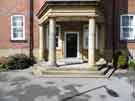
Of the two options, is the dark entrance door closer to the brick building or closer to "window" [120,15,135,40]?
the brick building

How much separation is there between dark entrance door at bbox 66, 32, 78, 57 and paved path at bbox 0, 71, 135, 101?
5.38 metres

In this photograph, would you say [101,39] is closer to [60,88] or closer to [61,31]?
[61,31]

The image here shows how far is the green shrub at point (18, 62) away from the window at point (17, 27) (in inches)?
68.4

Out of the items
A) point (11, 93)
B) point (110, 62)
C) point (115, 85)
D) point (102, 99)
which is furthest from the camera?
point (110, 62)

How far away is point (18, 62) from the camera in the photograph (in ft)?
70.1

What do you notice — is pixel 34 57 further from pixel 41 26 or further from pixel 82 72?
pixel 82 72

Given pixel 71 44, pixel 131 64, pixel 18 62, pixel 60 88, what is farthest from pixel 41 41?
pixel 60 88

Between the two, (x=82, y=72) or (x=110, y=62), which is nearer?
(x=82, y=72)

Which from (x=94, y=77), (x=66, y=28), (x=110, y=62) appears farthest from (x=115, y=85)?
(x=66, y=28)

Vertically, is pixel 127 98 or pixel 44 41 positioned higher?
pixel 44 41

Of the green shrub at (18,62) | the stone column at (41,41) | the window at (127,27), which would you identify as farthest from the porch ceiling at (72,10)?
the window at (127,27)

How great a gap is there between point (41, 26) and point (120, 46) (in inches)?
253

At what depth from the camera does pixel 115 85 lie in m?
15.2

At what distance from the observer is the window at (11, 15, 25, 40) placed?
22875 mm
